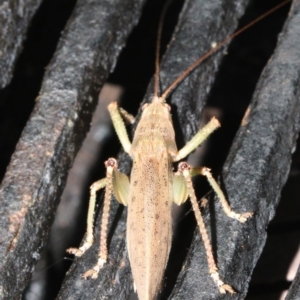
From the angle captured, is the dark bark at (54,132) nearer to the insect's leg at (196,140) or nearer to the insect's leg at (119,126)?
the insect's leg at (119,126)

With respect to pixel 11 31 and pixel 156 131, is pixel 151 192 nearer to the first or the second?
pixel 156 131

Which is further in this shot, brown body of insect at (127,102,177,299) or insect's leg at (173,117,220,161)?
insect's leg at (173,117,220,161)

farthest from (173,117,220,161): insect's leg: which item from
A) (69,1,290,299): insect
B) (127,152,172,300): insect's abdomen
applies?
(127,152,172,300): insect's abdomen

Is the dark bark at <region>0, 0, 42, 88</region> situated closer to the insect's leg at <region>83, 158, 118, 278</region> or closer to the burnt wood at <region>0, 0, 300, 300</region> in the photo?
the burnt wood at <region>0, 0, 300, 300</region>

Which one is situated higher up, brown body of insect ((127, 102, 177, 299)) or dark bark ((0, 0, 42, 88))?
dark bark ((0, 0, 42, 88))

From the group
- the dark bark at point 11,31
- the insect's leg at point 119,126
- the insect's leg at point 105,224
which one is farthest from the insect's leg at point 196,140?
the dark bark at point 11,31

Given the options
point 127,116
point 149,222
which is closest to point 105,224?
point 149,222

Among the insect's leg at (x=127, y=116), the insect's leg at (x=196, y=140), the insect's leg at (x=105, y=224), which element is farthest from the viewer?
the insect's leg at (x=127, y=116)
